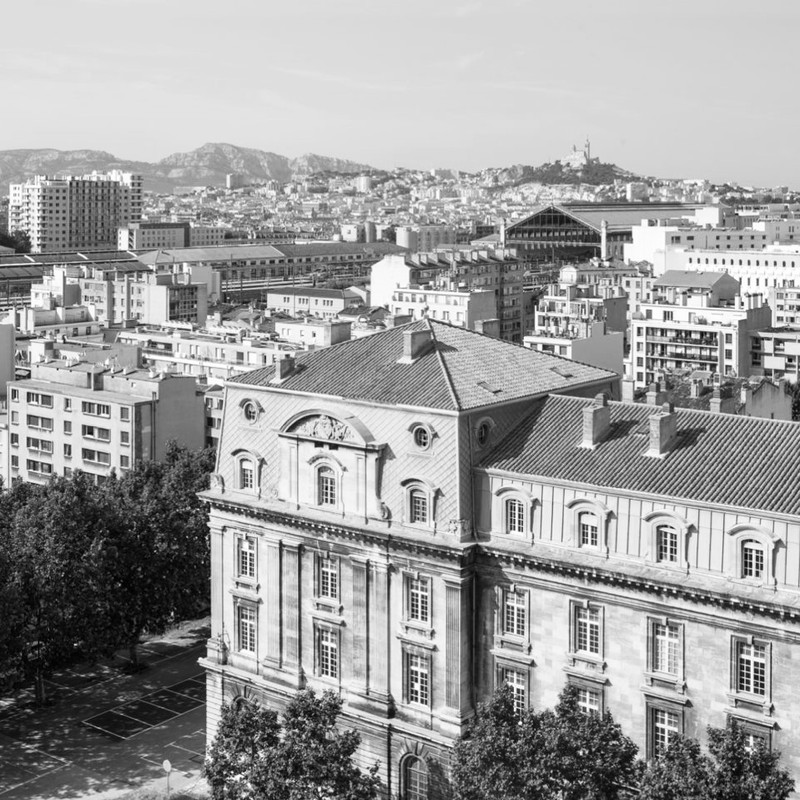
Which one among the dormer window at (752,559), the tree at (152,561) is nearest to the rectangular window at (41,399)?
the tree at (152,561)

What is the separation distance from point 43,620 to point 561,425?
99.7ft

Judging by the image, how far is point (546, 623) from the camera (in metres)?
57.0

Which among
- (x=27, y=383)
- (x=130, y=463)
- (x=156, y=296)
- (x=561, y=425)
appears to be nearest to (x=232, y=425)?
(x=561, y=425)

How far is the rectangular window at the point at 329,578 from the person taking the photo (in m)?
62.1

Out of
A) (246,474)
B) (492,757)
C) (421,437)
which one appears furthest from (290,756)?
(246,474)

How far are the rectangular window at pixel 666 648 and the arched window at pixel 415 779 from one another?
11218mm

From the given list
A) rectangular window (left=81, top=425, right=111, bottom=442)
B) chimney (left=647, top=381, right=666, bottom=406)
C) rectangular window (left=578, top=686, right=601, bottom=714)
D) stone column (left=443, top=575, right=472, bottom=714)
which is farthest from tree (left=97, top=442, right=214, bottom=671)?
rectangular window (left=578, top=686, right=601, bottom=714)

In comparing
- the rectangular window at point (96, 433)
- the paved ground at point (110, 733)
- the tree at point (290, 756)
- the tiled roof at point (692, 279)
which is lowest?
the paved ground at point (110, 733)

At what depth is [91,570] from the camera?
251 feet

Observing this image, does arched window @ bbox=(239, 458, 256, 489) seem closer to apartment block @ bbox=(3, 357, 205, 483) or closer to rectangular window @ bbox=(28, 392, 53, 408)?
apartment block @ bbox=(3, 357, 205, 483)

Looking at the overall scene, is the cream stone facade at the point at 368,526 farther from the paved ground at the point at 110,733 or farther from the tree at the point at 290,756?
the paved ground at the point at 110,733

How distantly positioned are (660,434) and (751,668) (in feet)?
30.2

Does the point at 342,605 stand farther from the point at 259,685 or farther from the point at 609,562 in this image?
the point at 609,562

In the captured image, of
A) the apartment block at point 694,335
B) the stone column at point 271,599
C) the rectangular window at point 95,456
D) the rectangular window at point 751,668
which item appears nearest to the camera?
the rectangular window at point 751,668
